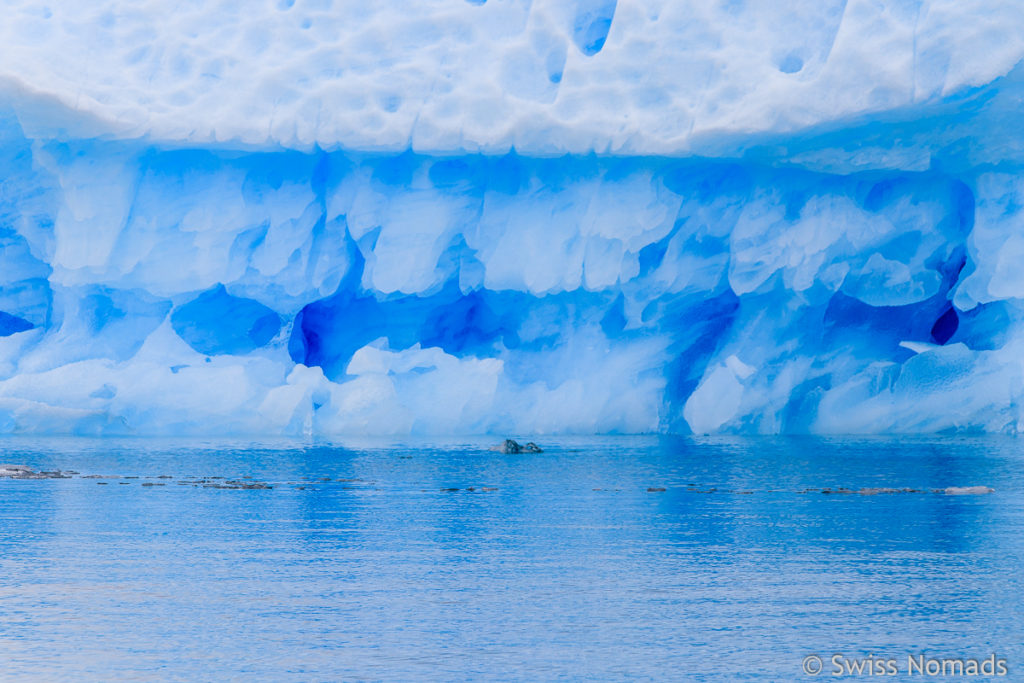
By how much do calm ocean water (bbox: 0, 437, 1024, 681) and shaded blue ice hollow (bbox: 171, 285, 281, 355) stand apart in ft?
21.2

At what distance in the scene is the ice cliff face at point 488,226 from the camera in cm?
1767

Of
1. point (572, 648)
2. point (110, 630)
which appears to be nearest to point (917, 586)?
point (572, 648)

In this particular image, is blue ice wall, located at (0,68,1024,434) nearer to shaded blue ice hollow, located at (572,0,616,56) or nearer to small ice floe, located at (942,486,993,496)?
shaded blue ice hollow, located at (572,0,616,56)

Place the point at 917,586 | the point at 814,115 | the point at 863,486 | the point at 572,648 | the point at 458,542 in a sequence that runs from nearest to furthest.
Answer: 1. the point at 572,648
2. the point at 917,586
3. the point at 458,542
4. the point at 863,486
5. the point at 814,115

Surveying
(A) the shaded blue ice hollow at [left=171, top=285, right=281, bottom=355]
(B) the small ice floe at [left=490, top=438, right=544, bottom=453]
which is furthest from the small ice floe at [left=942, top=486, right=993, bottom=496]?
(A) the shaded blue ice hollow at [left=171, top=285, right=281, bottom=355]

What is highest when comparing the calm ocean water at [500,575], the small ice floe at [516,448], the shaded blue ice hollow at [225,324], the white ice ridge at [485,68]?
the white ice ridge at [485,68]

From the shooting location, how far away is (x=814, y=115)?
16.6 m

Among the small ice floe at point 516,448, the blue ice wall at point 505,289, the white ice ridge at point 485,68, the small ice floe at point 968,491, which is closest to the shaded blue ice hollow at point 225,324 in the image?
the blue ice wall at point 505,289

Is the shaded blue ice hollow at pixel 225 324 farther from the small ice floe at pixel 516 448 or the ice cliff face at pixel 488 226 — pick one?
the small ice floe at pixel 516 448

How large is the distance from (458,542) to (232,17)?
12.4 m

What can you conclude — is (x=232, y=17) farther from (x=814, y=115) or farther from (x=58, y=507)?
(x=58, y=507)

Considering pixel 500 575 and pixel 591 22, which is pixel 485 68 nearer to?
pixel 591 22

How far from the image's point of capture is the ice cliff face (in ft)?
58.0

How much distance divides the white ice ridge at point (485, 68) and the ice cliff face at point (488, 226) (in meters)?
0.04
